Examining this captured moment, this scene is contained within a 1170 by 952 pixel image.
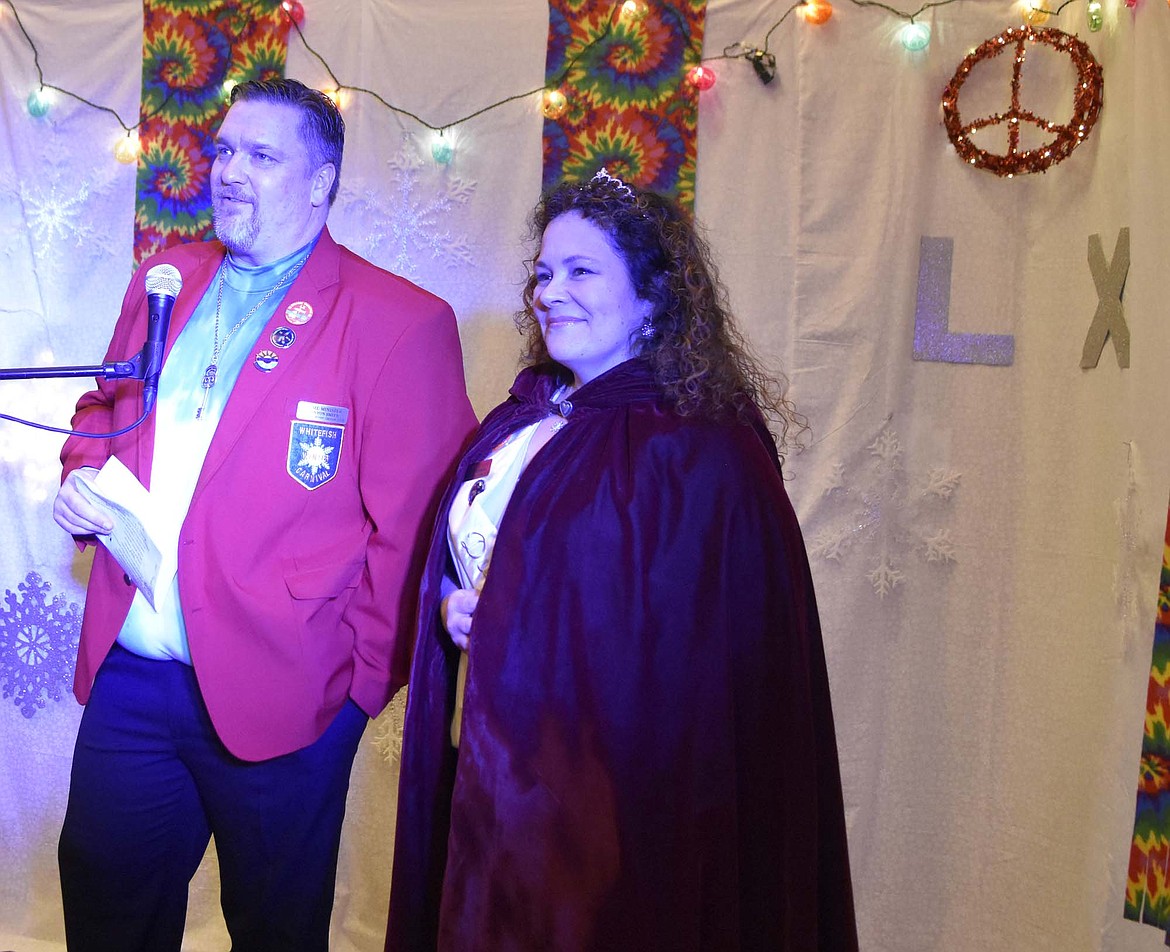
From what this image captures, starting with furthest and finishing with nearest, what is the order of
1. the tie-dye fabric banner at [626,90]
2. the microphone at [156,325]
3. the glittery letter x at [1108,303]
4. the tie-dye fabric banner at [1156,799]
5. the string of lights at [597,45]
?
the tie-dye fabric banner at [626,90], the string of lights at [597,45], the glittery letter x at [1108,303], the tie-dye fabric banner at [1156,799], the microphone at [156,325]

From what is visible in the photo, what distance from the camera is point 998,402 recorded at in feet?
9.36

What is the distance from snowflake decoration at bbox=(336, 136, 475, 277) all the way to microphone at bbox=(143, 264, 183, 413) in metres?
1.30

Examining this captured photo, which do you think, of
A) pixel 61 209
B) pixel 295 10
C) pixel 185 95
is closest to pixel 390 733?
pixel 61 209

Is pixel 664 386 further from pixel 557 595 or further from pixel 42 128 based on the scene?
pixel 42 128

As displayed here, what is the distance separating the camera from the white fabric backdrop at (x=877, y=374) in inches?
102

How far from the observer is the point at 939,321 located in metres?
2.87

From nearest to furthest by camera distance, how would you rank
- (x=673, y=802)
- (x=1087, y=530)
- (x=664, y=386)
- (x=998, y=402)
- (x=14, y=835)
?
(x=673, y=802), (x=664, y=386), (x=1087, y=530), (x=998, y=402), (x=14, y=835)

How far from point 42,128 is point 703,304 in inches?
89.1

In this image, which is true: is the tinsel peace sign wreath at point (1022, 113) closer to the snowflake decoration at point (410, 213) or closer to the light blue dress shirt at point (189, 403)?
the snowflake decoration at point (410, 213)

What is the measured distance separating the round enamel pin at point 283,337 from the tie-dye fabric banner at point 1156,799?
1.76 m

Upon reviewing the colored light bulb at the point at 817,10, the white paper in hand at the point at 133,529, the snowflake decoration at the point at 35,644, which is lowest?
the snowflake decoration at the point at 35,644

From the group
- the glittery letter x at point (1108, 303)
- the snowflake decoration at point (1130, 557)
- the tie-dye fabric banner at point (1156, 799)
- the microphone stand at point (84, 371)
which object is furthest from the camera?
the glittery letter x at point (1108, 303)

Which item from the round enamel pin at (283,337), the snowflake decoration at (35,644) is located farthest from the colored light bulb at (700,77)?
the snowflake decoration at (35,644)

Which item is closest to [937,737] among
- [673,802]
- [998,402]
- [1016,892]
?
[1016,892]
